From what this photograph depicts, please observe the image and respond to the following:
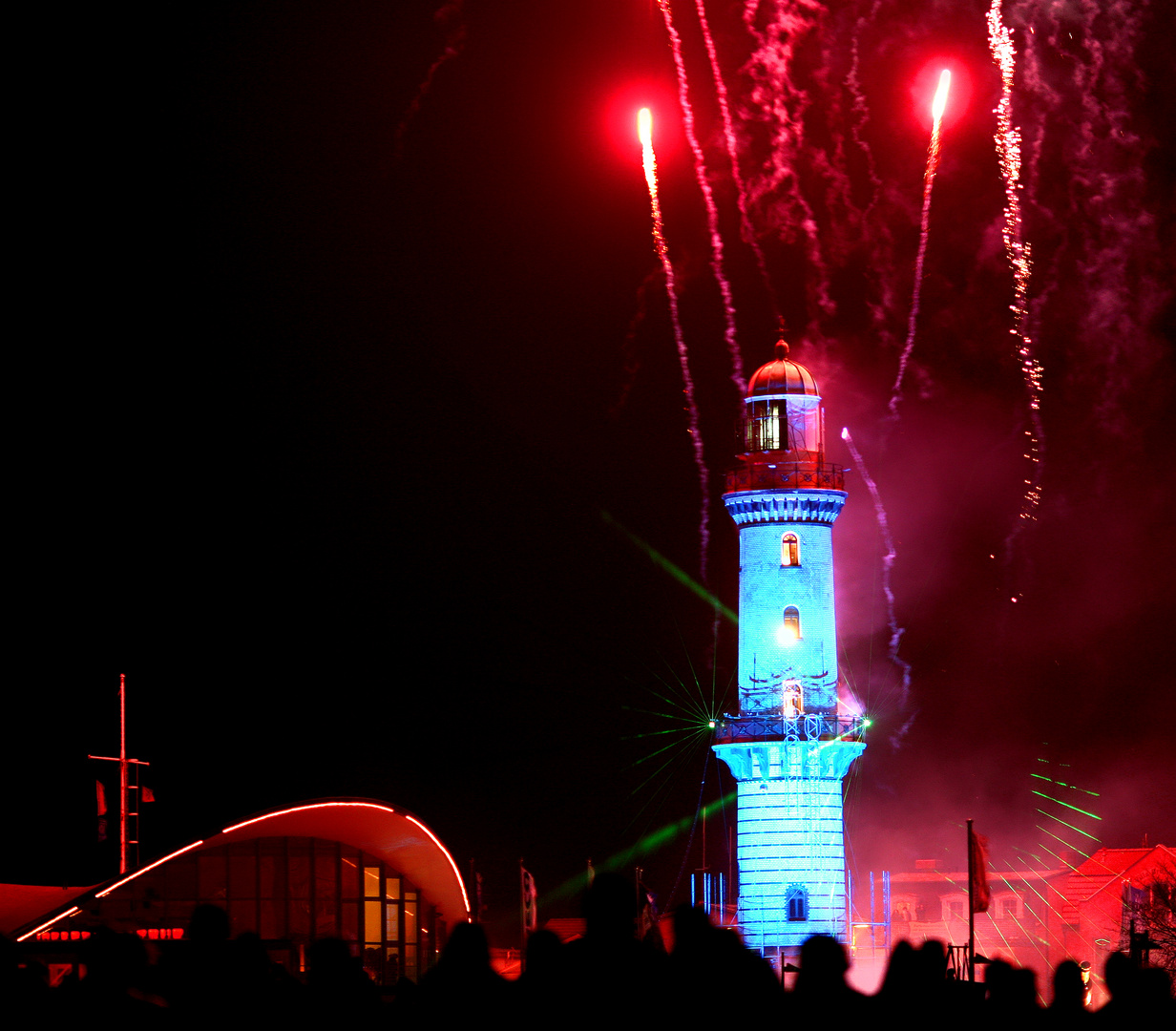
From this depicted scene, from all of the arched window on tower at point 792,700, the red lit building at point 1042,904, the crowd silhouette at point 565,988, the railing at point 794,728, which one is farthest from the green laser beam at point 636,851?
the crowd silhouette at point 565,988

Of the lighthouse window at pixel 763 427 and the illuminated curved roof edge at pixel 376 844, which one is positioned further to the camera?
the lighthouse window at pixel 763 427

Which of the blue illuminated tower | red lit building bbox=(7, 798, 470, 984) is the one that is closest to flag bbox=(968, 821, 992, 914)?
red lit building bbox=(7, 798, 470, 984)

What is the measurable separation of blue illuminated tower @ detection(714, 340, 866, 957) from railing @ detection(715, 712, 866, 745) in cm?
3

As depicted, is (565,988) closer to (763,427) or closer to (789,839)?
(789,839)

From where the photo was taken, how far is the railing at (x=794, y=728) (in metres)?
63.1

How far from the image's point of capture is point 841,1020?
1165 cm

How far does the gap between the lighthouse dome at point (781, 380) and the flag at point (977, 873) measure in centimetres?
3271

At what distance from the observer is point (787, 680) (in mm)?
64188

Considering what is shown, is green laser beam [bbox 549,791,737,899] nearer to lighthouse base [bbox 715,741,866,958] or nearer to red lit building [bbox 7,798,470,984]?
lighthouse base [bbox 715,741,866,958]

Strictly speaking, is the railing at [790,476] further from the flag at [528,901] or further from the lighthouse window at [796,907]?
the flag at [528,901]

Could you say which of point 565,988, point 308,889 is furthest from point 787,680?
point 565,988

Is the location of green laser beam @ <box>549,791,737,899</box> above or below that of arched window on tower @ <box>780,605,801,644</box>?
below

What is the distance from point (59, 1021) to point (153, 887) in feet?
122

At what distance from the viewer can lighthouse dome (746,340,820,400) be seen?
66.9 metres
